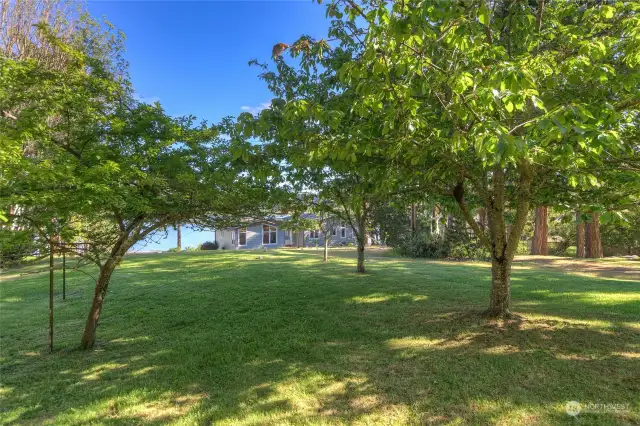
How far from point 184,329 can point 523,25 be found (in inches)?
297

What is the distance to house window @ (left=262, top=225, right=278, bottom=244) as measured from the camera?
106ft

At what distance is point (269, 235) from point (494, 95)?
101 feet

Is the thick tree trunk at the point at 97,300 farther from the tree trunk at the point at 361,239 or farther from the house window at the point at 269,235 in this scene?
the house window at the point at 269,235

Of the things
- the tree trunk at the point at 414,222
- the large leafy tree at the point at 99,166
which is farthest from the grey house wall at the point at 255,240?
the large leafy tree at the point at 99,166

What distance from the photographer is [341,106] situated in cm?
514

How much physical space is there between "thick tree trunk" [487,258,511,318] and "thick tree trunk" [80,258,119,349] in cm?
645

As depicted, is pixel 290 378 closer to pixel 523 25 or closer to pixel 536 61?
pixel 536 61

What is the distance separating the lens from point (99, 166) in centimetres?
414

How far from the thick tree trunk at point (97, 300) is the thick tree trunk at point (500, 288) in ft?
21.2

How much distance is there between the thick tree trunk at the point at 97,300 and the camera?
559 centimetres

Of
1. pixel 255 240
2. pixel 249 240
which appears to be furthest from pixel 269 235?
pixel 249 240

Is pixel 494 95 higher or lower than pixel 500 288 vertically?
higher

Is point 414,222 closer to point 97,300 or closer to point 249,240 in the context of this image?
point 249,240

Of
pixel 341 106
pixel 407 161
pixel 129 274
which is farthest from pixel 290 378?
pixel 129 274
